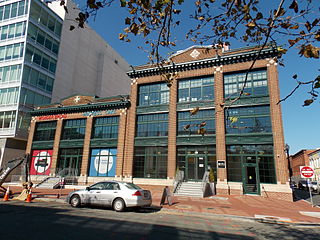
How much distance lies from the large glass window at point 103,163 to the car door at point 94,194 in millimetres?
12981

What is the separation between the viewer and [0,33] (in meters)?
35.0

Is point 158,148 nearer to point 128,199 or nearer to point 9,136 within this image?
point 128,199

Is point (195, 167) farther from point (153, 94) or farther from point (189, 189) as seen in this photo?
point (153, 94)

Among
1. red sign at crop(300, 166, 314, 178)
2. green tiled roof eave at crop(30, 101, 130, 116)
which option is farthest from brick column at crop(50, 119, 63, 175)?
red sign at crop(300, 166, 314, 178)

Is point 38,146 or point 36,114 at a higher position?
point 36,114

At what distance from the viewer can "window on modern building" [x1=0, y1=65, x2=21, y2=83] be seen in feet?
107

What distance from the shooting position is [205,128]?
891 inches

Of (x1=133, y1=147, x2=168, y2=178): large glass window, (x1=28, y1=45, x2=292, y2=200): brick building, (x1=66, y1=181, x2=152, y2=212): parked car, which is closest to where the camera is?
(x1=66, y1=181, x2=152, y2=212): parked car

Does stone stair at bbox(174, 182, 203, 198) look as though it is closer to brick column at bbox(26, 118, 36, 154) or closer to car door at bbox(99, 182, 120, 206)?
car door at bbox(99, 182, 120, 206)

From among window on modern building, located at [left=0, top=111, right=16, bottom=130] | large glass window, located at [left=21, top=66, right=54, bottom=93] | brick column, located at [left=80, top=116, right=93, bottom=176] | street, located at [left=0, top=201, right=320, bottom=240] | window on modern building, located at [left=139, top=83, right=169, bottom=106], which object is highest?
large glass window, located at [left=21, top=66, right=54, bottom=93]

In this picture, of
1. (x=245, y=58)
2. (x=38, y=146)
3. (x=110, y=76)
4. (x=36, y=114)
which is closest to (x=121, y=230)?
(x=245, y=58)

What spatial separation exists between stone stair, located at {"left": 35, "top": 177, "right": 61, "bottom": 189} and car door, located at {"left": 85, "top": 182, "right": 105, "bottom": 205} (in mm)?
14237

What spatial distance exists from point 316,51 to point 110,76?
50.1 meters

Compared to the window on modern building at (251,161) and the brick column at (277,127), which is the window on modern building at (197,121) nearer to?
the window on modern building at (251,161)
